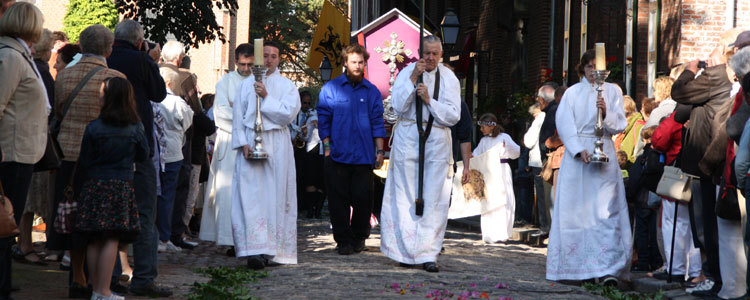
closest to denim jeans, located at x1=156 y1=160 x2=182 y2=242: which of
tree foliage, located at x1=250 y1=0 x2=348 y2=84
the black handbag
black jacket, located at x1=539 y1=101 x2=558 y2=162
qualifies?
the black handbag

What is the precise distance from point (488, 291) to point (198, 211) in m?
6.67

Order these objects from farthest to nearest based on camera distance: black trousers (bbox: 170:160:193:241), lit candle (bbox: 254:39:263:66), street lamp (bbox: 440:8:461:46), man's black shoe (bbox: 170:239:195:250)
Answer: street lamp (bbox: 440:8:461:46) < man's black shoe (bbox: 170:239:195:250) < black trousers (bbox: 170:160:193:241) < lit candle (bbox: 254:39:263:66)

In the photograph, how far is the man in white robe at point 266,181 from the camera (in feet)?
31.1

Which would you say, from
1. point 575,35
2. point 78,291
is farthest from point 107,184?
point 575,35

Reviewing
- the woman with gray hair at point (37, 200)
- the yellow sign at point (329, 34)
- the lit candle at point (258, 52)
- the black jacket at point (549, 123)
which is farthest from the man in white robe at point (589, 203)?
the yellow sign at point (329, 34)

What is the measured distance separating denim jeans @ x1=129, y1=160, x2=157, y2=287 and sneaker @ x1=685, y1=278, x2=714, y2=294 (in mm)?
3858

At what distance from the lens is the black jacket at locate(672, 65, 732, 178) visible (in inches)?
313

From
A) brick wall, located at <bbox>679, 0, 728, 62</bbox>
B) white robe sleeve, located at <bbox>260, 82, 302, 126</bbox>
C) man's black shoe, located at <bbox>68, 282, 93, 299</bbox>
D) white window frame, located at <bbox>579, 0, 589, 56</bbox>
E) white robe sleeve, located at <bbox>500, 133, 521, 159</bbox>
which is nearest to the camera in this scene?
man's black shoe, located at <bbox>68, 282, 93, 299</bbox>

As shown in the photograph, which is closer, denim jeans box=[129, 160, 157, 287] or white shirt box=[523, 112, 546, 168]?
denim jeans box=[129, 160, 157, 287]

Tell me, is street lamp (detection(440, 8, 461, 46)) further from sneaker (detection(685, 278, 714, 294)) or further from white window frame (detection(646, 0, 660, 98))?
sneaker (detection(685, 278, 714, 294))

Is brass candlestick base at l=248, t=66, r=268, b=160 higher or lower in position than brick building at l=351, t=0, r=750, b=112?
lower

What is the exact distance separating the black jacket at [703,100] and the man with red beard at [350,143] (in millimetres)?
3426

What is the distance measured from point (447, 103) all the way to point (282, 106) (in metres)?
1.44

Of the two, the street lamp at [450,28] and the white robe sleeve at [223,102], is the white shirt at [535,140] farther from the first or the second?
the street lamp at [450,28]
